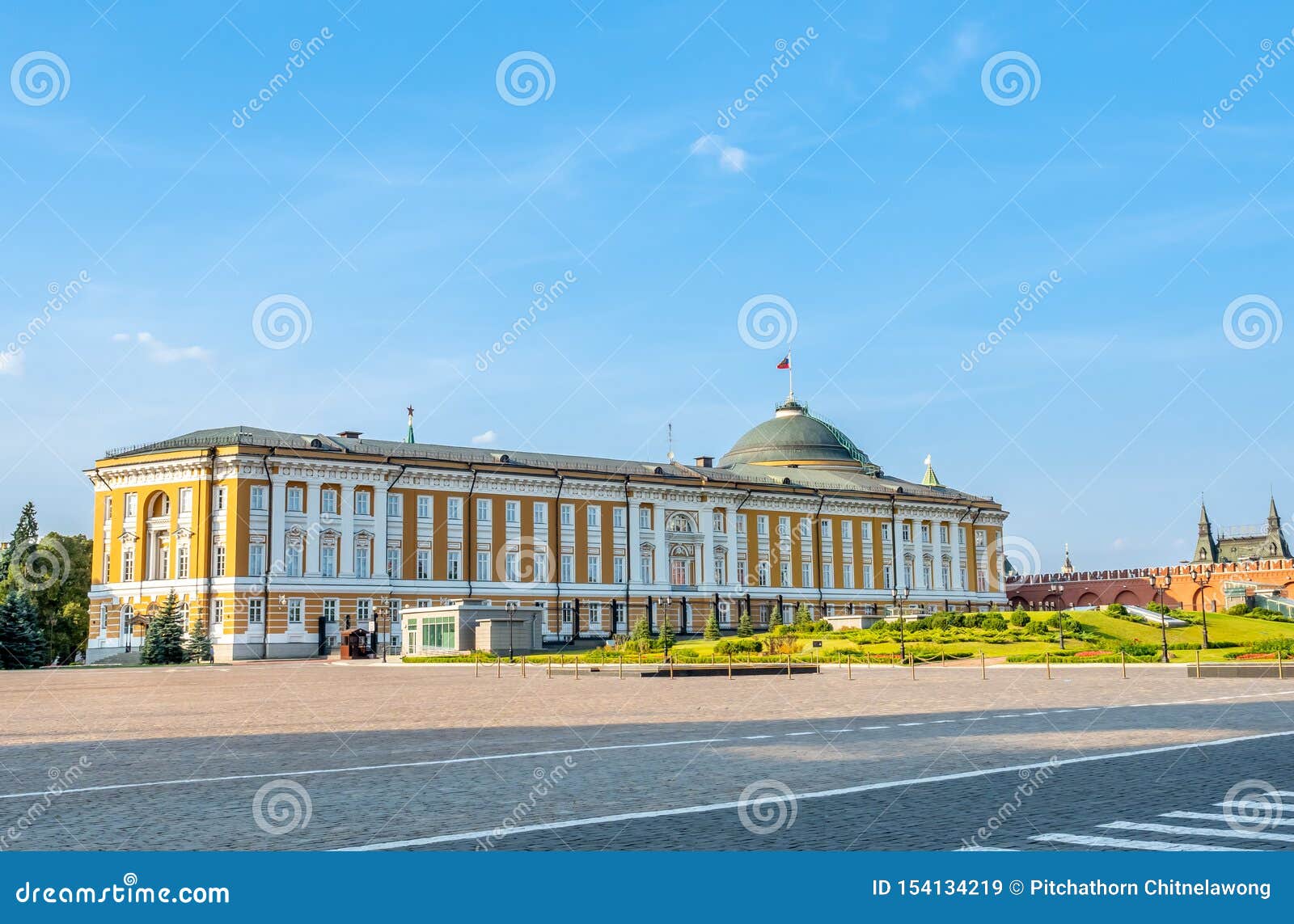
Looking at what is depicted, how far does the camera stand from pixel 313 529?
7369cm

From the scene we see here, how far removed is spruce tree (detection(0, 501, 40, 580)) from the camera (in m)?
82.1

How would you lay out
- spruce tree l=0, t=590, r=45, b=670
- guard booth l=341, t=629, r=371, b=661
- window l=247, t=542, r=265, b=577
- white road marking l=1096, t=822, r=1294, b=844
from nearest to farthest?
white road marking l=1096, t=822, r=1294, b=844 < spruce tree l=0, t=590, r=45, b=670 < guard booth l=341, t=629, r=371, b=661 < window l=247, t=542, r=265, b=577

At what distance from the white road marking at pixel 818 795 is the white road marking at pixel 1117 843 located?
251 centimetres

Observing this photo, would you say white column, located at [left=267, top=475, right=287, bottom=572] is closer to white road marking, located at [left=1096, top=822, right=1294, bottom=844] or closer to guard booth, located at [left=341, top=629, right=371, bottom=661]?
guard booth, located at [left=341, top=629, right=371, bottom=661]

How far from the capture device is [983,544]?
105 m

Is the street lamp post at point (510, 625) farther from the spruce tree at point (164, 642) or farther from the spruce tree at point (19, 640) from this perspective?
the spruce tree at point (19, 640)

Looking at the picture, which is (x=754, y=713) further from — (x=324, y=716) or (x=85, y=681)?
(x=85, y=681)

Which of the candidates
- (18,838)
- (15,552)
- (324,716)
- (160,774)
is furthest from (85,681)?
(15,552)

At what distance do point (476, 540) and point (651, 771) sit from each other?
223ft

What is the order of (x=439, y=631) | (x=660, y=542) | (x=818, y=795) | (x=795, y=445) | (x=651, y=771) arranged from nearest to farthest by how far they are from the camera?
(x=818, y=795), (x=651, y=771), (x=439, y=631), (x=660, y=542), (x=795, y=445)

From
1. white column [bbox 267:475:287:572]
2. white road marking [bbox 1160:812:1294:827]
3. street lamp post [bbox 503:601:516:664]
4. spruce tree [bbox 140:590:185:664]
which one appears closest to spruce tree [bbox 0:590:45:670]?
spruce tree [bbox 140:590:185:664]

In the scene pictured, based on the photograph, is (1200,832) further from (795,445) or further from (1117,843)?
(795,445)

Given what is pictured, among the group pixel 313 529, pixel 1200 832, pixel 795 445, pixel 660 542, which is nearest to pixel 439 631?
pixel 313 529

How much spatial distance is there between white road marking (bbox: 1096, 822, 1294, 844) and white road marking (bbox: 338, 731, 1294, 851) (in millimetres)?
2560
